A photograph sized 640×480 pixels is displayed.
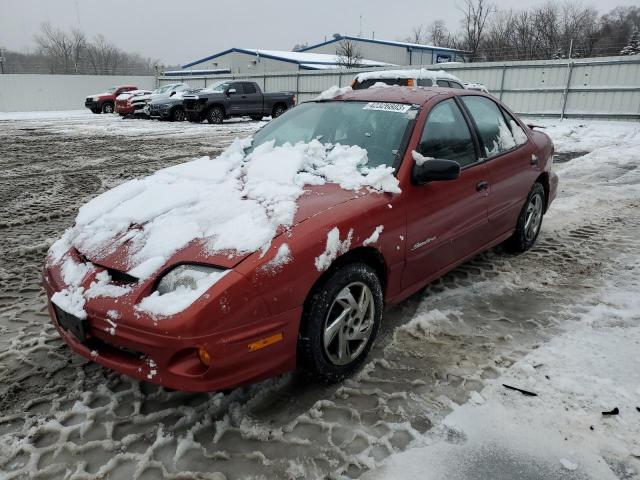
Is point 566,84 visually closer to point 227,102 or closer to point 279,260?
point 227,102

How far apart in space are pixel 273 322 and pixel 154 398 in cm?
89

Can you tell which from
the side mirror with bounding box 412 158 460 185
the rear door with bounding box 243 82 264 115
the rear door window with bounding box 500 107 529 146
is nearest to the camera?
the side mirror with bounding box 412 158 460 185

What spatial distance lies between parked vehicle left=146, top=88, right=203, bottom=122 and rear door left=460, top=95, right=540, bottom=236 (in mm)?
17532

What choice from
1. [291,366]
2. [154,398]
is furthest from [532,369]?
[154,398]

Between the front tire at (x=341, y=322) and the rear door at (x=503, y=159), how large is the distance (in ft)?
5.28

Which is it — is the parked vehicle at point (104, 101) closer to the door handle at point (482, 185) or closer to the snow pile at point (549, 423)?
the door handle at point (482, 185)

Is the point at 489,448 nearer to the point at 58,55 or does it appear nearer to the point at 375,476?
the point at 375,476

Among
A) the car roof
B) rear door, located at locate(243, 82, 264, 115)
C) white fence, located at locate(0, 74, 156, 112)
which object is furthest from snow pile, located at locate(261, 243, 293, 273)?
white fence, located at locate(0, 74, 156, 112)

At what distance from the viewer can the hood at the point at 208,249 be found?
224cm

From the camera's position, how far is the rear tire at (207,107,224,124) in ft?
62.6

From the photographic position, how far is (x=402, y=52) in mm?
50875

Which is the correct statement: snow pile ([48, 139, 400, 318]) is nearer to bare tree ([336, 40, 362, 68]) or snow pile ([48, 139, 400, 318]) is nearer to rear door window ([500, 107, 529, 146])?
rear door window ([500, 107, 529, 146])

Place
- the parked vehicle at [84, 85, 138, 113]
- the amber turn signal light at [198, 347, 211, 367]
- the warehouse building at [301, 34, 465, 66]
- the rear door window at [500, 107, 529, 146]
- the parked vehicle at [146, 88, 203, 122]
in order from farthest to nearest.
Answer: the warehouse building at [301, 34, 465, 66], the parked vehicle at [84, 85, 138, 113], the parked vehicle at [146, 88, 203, 122], the rear door window at [500, 107, 529, 146], the amber turn signal light at [198, 347, 211, 367]

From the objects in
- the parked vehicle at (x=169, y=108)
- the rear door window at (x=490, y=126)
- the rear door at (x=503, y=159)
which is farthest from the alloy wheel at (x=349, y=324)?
the parked vehicle at (x=169, y=108)
